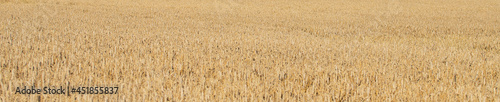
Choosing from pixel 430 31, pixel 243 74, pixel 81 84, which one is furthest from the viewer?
pixel 430 31

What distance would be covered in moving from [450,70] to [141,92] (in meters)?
3.01

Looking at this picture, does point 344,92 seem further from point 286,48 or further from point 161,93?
point 286,48

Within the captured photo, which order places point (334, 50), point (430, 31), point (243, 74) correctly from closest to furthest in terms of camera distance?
point (243, 74)
point (334, 50)
point (430, 31)

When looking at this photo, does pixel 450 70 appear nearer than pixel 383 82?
No

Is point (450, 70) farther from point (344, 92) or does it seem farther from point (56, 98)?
point (56, 98)

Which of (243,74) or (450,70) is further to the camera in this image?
(450,70)

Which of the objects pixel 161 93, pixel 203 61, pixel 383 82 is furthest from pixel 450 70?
pixel 161 93

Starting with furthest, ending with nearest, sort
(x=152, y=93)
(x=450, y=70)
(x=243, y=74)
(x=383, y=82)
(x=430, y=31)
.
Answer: (x=430, y=31), (x=450, y=70), (x=243, y=74), (x=383, y=82), (x=152, y=93)

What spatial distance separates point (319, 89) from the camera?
3.19m

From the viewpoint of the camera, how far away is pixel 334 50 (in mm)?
5578

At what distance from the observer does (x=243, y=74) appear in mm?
3660

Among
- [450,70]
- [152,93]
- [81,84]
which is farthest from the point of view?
[450,70]

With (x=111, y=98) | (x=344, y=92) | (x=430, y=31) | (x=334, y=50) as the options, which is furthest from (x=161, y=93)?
(x=430, y=31)

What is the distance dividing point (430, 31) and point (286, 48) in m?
6.36
